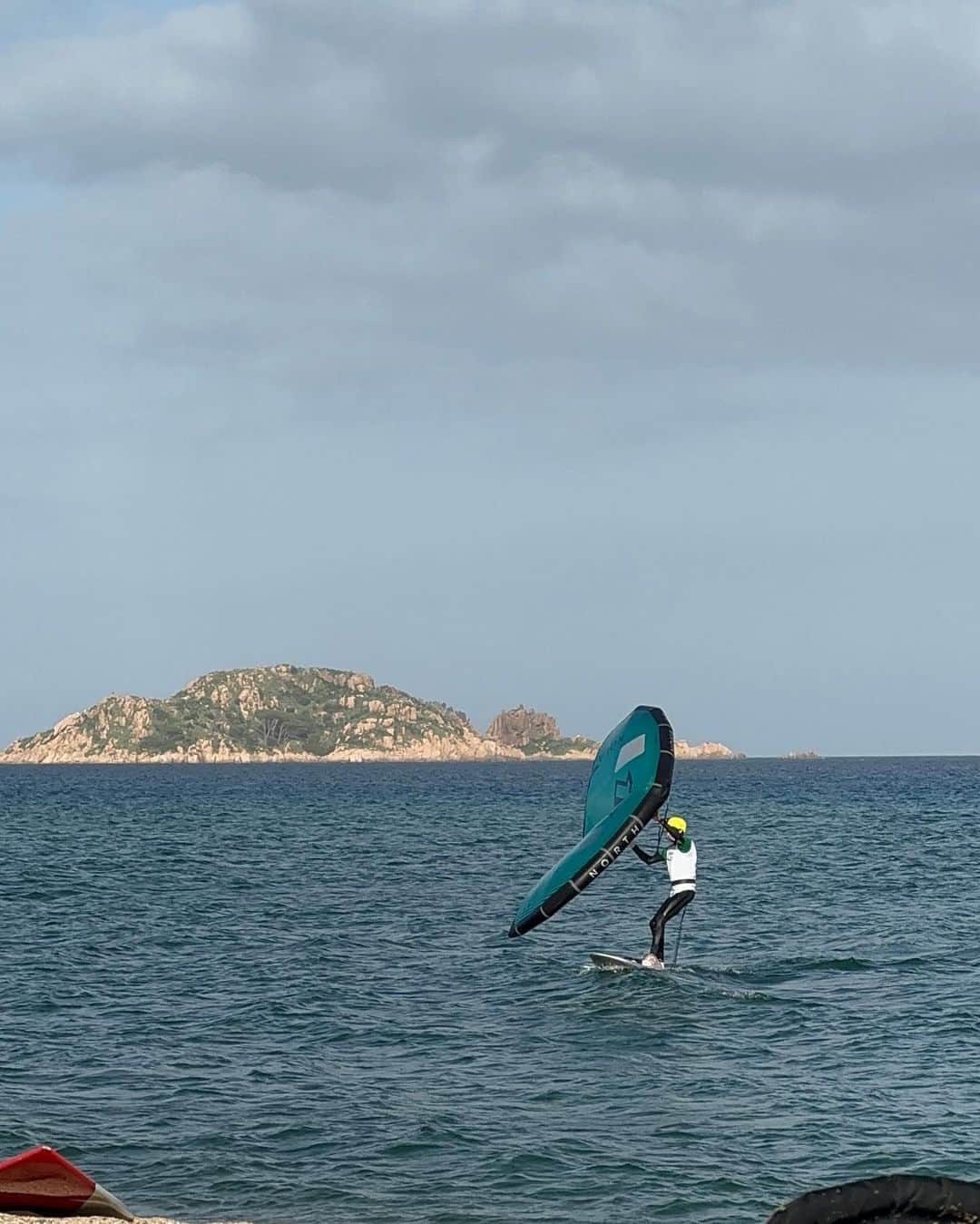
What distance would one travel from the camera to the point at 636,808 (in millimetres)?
22406

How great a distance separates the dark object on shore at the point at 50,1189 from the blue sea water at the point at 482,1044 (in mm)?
1624

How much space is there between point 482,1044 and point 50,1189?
965cm

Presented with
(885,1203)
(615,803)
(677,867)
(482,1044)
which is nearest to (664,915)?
(677,867)

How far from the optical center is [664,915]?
26625mm

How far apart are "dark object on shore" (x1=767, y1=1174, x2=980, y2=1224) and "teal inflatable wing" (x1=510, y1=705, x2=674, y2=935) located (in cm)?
1485

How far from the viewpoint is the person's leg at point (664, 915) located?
26.3 m

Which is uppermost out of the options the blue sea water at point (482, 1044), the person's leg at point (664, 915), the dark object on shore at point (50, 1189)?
the person's leg at point (664, 915)

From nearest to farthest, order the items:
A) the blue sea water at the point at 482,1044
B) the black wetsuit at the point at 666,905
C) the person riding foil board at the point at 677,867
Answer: the blue sea water at the point at 482,1044, the person riding foil board at the point at 677,867, the black wetsuit at the point at 666,905

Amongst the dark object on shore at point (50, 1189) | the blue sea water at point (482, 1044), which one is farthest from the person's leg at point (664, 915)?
the dark object on shore at point (50, 1189)

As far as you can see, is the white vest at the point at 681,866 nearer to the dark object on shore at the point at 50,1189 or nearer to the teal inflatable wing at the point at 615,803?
the teal inflatable wing at the point at 615,803

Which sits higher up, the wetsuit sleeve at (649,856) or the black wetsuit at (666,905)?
the wetsuit sleeve at (649,856)

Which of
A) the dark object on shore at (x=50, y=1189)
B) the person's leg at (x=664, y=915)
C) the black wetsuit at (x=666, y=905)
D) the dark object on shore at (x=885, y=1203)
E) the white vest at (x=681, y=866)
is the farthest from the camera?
the person's leg at (x=664, y=915)

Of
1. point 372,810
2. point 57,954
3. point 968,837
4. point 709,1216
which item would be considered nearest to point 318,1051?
point 709,1216

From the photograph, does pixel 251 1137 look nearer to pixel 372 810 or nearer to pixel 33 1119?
pixel 33 1119
